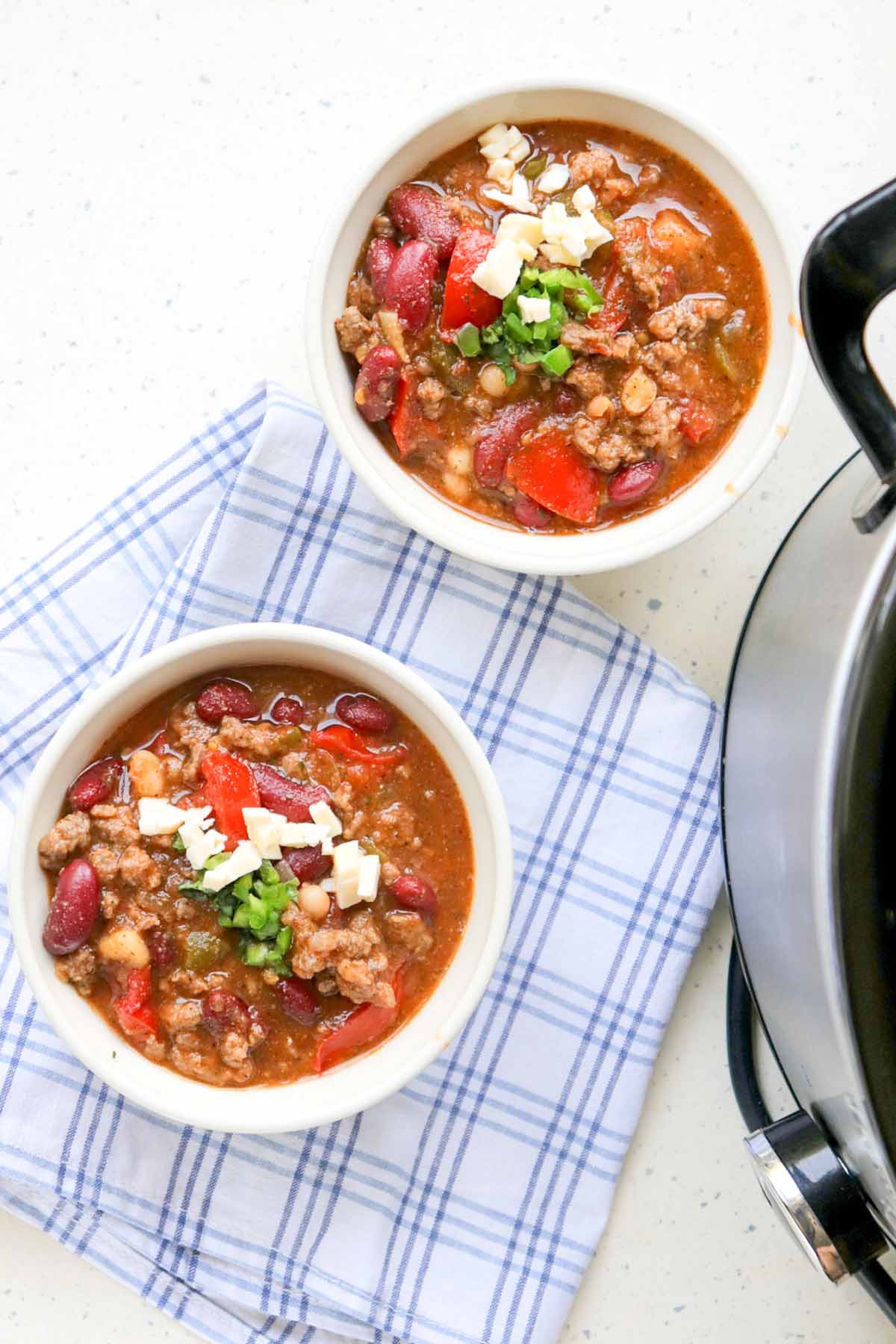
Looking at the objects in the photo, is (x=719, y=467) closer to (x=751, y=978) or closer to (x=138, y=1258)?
(x=751, y=978)

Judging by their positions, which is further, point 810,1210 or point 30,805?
point 30,805

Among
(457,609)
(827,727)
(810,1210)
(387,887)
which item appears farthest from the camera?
(457,609)

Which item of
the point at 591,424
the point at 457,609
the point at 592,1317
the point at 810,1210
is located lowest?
the point at 592,1317

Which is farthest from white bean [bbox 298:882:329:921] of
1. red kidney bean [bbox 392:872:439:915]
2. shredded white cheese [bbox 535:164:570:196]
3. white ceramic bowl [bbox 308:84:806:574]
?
shredded white cheese [bbox 535:164:570:196]

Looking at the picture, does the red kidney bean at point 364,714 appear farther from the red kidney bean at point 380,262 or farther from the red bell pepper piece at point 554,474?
the red kidney bean at point 380,262

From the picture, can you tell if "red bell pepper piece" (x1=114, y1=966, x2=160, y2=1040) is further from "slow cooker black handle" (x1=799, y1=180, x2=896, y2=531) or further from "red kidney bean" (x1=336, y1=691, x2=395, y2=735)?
"slow cooker black handle" (x1=799, y1=180, x2=896, y2=531)

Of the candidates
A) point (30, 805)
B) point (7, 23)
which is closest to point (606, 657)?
point (30, 805)

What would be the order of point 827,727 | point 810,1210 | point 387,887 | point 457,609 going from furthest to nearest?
point 457,609
point 387,887
point 810,1210
point 827,727
